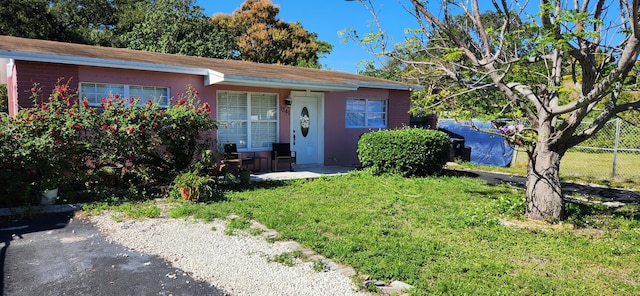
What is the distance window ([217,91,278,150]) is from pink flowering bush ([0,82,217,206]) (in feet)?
7.91

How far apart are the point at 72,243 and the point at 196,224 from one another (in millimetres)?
1554

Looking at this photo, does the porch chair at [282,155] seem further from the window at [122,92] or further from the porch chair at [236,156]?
the window at [122,92]

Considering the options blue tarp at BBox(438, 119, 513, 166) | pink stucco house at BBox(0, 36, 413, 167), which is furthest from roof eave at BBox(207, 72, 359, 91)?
blue tarp at BBox(438, 119, 513, 166)

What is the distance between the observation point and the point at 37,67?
8.24 m

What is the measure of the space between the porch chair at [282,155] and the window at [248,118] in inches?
14.7

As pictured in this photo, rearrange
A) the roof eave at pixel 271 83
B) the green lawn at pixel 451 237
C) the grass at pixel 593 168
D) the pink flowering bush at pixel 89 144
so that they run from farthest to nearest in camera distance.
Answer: the grass at pixel 593 168, the roof eave at pixel 271 83, the pink flowering bush at pixel 89 144, the green lawn at pixel 451 237

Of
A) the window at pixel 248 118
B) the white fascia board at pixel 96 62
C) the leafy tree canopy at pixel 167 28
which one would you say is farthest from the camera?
the leafy tree canopy at pixel 167 28

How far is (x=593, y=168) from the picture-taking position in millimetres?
13016

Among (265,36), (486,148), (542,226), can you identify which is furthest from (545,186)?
(265,36)

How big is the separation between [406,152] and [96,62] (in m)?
7.34

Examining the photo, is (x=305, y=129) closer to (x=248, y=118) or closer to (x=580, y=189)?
(x=248, y=118)

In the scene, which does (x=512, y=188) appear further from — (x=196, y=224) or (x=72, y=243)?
(x=72, y=243)

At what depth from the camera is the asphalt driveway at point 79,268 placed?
373 centimetres

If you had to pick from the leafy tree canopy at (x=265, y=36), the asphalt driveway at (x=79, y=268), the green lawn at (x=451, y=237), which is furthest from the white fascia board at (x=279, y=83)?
the leafy tree canopy at (x=265, y=36)
